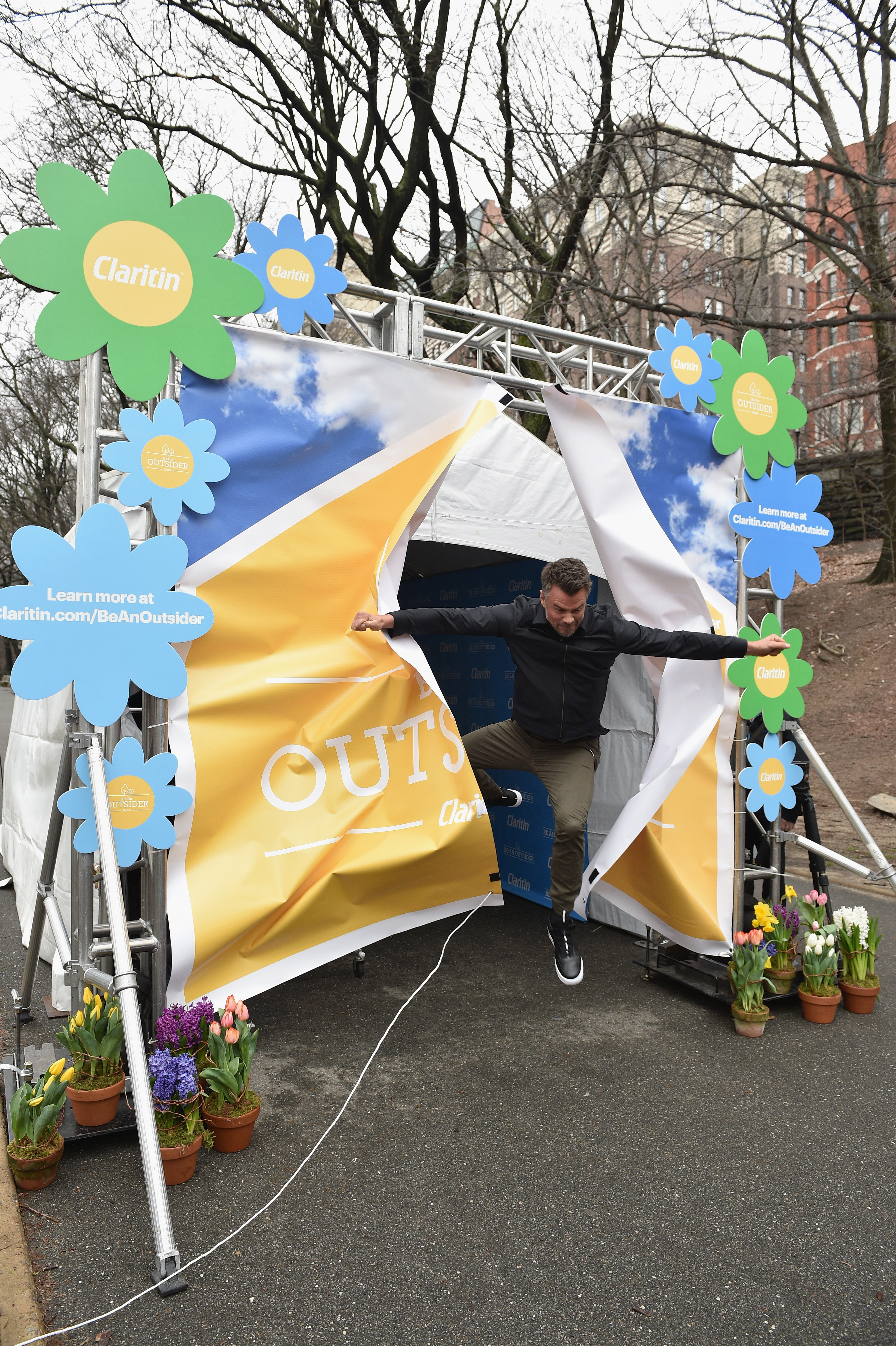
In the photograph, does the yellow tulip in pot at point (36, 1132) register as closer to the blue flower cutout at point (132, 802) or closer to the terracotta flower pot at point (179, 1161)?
the terracotta flower pot at point (179, 1161)

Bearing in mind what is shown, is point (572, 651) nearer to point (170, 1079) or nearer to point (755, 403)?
point (755, 403)

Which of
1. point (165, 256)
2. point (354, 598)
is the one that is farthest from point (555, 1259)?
point (165, 256)

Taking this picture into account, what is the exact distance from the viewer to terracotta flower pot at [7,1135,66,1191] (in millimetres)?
2703

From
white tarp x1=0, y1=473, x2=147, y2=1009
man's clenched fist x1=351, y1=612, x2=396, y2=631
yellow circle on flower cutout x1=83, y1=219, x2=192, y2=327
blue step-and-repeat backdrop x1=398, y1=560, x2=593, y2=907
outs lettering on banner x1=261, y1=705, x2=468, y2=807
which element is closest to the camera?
yellow circle on flower cutout x1=83, y1=219, x2=192, y2=327

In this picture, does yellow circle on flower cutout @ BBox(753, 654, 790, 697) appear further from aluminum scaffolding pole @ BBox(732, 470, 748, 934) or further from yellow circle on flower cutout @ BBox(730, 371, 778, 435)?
yellow circle on flower cutout @ BBox(730, 371, 778, 435)

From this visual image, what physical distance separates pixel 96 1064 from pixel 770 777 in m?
3.34

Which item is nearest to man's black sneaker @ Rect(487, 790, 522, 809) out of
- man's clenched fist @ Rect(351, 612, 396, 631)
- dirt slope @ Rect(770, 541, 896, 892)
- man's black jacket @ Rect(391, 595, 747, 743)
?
man's black jacket @ Rect(391, 595, 747, 743)

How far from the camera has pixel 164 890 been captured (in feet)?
10.4

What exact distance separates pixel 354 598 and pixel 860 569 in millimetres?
16229

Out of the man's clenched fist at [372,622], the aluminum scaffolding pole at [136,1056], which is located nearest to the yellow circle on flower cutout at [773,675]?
the man's clenched fist at [372,622]

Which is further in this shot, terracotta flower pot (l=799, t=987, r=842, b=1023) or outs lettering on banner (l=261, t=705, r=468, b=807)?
terracotta flower pot (l=799, t=987, r=842, b=1023)

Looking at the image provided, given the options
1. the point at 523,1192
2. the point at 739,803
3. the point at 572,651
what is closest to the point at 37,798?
the point at 572,651

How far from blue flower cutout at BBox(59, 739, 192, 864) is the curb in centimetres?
107

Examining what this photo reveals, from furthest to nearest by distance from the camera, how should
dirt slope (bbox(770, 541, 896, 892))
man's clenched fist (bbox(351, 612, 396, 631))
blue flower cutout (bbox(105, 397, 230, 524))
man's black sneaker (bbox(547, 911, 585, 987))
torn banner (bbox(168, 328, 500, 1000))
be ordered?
dirt slope (bbox(770, 541, 896, 892))
man's black sneaker (bbox(547, 911, 585, 987))
man's clenched fist (bbox(351, 612, 396, 631))
torn banner (bbox(168, 328, 500, 1000))
blue flower cutout (bbox(105, 397, 230, 524))
